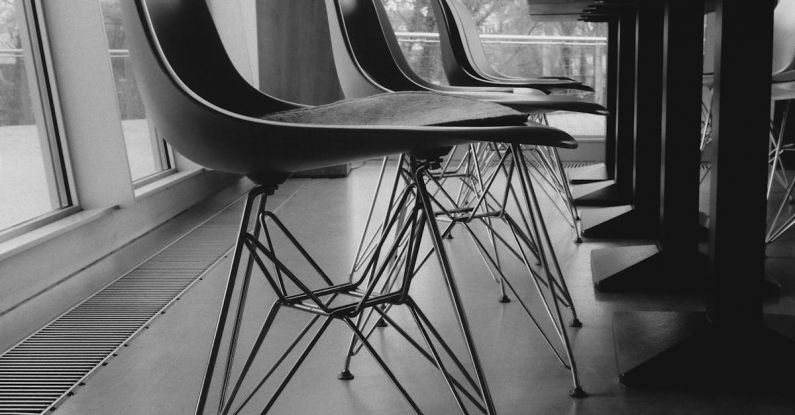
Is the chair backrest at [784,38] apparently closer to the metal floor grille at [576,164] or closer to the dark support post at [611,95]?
the dark support post at [611,95]

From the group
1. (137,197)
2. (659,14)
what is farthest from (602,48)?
(137,197)

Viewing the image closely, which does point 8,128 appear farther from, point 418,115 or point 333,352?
point 418,115

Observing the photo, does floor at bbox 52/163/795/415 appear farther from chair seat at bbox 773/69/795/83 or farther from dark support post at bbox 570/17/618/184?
dark support post at bbox 570/17/618/184

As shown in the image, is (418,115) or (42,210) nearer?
(418,115)

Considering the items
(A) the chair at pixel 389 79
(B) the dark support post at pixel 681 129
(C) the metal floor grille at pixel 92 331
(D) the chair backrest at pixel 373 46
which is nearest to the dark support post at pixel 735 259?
(A) the chair at pixel 389 79

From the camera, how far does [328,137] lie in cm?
102

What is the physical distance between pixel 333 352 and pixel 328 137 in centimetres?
92

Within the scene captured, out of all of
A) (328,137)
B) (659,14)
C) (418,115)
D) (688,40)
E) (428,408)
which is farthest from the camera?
(659,14)

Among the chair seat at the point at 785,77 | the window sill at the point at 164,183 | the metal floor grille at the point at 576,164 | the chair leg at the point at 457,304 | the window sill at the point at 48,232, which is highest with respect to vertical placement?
the chair seat at the point at 785,77

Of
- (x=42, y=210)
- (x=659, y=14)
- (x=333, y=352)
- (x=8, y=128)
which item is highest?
(x=659, y=14)

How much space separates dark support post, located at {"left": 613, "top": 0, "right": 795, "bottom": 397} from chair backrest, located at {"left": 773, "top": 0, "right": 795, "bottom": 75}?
6.16ft

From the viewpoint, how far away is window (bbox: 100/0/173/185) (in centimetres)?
374

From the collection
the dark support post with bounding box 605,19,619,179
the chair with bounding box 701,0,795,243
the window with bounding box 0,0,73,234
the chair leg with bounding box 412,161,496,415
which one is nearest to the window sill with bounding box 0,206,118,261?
the window with bounding box 0,0,73,234

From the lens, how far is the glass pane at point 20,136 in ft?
8.61
